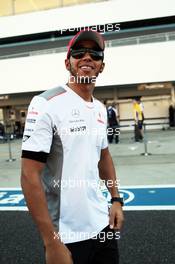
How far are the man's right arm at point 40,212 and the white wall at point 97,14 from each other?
21342 millimetres

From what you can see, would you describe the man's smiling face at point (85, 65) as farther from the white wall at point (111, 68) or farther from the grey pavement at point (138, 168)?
the white wall at point (111, 68)

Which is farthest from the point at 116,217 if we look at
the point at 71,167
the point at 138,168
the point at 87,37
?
the point at 138,168

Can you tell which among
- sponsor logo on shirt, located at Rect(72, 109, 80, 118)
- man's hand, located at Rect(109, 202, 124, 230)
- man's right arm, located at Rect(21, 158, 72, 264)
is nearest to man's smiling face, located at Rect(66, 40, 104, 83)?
sponsor logo on shirt, located at Rect(72, 109, 80, 118)

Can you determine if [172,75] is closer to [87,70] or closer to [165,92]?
[165,92]

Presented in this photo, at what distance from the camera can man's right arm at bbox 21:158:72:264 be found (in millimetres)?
1249

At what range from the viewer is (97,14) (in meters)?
21.5

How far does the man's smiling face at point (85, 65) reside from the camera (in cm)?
152

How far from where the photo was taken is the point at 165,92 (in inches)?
831

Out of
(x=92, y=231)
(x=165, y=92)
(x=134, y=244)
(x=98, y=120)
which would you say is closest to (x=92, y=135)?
(x=98, y=120)

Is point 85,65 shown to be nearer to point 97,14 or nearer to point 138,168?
point 138,168

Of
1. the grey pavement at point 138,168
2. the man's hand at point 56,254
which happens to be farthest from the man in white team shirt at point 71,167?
the grey pavement at point 138,168

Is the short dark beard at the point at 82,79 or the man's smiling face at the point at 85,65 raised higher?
the man's smiling face at the point at 85,65

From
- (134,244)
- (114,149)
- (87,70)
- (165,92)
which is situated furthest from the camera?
(165,92)

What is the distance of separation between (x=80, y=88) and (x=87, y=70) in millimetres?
93
